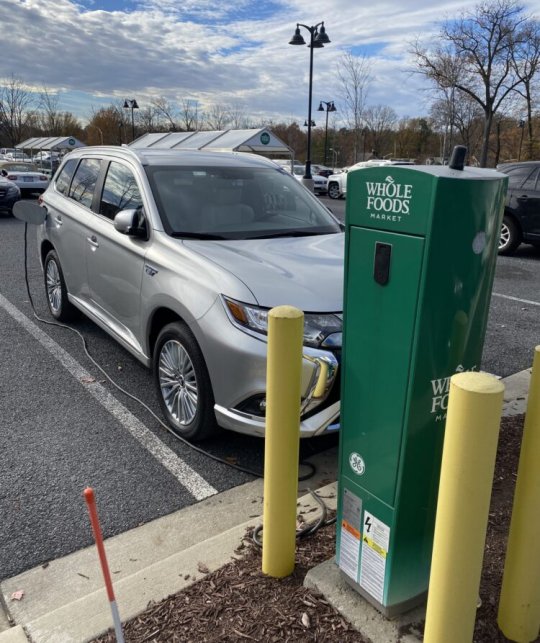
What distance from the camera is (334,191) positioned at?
2486cm

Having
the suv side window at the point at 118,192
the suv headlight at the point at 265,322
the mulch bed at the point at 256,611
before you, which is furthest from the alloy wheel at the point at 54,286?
the mulch bed at the point at 256,611

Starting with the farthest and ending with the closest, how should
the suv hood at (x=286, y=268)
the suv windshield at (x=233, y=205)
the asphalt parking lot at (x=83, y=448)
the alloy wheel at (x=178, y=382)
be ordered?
the suv windshield at (x=233, y=205), the alloy wheel at (x=178, y=382), the suv hood at (x=286, y=268), the asphalt parking lot at (x=83, y=448)

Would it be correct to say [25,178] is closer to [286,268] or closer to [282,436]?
[286,268]

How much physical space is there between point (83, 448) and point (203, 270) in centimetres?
137

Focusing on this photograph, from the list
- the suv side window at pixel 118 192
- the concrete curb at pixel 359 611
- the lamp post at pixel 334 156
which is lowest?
the concrete curb at pixel 359 611

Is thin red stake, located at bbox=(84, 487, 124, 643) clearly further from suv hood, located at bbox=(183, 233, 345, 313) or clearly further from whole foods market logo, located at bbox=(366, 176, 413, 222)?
suv hood, located at bbox=(183, 233, 345, 313)

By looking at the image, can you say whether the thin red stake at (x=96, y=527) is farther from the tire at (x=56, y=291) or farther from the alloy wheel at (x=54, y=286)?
the alloy wheel at (x=54, y=286)

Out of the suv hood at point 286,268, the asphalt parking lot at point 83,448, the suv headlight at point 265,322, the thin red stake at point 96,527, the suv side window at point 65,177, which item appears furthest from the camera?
the suv side window at point 65,177

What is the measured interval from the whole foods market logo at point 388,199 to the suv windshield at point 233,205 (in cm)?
221

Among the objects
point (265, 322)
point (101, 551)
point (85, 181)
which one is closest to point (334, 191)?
point (85, 181)

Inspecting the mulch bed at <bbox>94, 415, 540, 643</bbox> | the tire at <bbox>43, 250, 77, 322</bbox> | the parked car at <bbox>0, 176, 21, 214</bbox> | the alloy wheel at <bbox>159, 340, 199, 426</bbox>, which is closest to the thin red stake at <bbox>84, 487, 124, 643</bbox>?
the mulch bed at <bbox>94, 415, 540, 643</bbox>

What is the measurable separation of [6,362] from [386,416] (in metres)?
4.09

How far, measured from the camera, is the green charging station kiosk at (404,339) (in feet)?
5.43

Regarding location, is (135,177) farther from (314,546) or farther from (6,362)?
(314,546)
